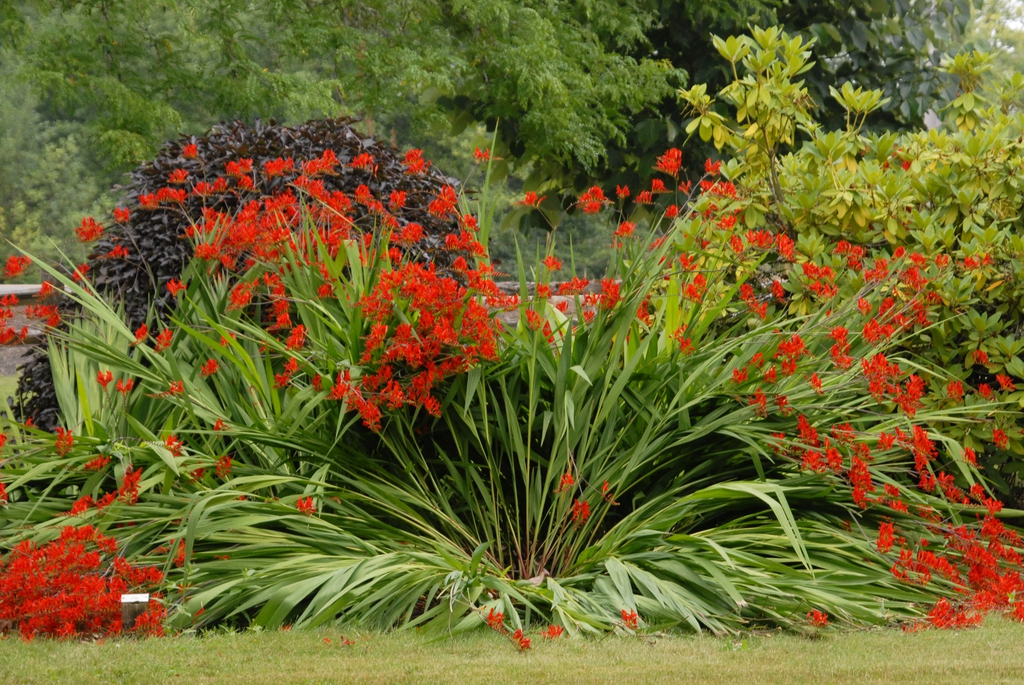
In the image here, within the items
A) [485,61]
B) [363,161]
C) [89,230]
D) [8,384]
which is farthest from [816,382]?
[8,384]

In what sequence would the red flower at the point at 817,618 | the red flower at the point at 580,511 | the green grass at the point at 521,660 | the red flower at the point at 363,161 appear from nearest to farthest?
the green grass at the point at 521,660 < the red flower at the point at 817,618 < the red flower at the point at 580,511 < the red flower at the point at 363,161

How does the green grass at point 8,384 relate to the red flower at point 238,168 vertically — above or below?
below

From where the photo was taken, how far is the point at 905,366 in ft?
20.9

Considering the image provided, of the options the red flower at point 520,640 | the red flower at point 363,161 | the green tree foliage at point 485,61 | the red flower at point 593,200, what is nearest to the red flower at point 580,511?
the red flower at point 520,640

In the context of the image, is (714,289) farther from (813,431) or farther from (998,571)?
(998,571)

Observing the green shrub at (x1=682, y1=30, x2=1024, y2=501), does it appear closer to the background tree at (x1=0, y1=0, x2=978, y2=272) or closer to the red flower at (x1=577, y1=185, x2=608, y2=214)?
the red flower at (x1=577, y1=185, x2=608, y2=214)

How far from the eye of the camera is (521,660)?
3932 millimetres

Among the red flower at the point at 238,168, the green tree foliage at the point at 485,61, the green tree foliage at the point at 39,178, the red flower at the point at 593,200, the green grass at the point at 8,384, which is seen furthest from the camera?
the green tree foliage at the point at 39,178

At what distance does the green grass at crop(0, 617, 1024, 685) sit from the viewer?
12.2 ft

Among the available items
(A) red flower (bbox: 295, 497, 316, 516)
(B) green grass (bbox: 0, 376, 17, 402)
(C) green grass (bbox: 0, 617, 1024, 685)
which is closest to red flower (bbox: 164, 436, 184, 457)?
(A) red flower (bbox: 295, 497, 316, 516)

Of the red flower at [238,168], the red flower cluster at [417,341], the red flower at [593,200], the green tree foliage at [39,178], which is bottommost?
the green tree foliage at [39,178]

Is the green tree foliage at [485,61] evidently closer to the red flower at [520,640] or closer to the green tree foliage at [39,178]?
the red flower at [520,640]

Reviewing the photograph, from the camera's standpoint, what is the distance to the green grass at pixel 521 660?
146 inches

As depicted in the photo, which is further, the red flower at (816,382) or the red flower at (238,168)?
the red flower at (238,168)
